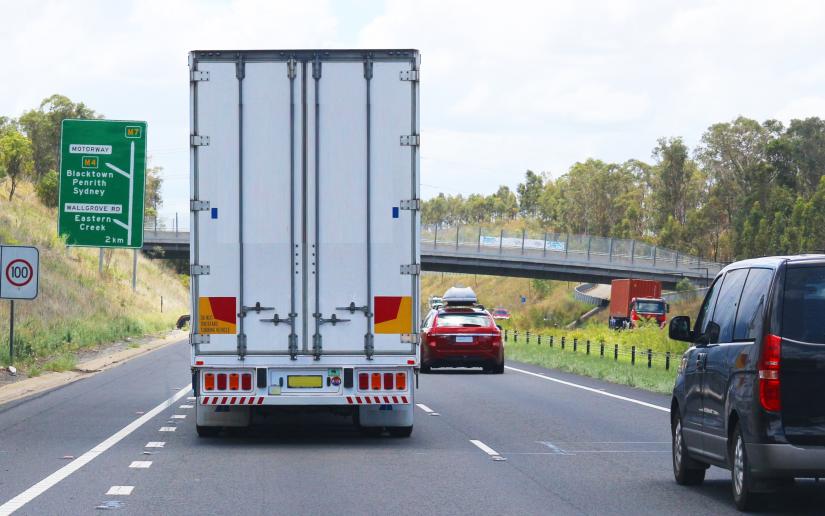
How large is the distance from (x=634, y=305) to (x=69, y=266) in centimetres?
3121

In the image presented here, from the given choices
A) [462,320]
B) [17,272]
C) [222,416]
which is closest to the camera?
[222,416]

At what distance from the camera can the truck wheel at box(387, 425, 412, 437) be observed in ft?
54.5

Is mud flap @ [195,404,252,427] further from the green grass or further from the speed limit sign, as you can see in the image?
the speed limit sign

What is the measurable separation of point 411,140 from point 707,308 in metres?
4.48

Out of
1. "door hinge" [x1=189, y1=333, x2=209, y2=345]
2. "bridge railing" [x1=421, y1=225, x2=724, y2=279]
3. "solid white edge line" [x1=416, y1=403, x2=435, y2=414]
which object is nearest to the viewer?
"door hinge" [x1=189, y1=333, x2=209, y2=345]

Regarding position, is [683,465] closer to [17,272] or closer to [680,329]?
[680,329]

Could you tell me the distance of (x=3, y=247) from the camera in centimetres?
2911

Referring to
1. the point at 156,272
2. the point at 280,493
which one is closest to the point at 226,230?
the point at 280,493

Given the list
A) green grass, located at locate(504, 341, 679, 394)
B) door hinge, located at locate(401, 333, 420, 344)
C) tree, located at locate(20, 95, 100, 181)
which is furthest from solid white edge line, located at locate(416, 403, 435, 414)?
tree, located at locate(20, 95, 100, 181)

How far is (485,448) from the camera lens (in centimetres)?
1579

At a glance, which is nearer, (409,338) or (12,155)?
(409,338)

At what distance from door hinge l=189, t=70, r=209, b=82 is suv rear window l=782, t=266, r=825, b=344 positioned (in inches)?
297

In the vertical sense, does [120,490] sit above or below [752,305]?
below

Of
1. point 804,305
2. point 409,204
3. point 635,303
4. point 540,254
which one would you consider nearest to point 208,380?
point 409,204
